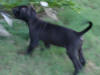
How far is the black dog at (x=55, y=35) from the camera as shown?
17.7 ft

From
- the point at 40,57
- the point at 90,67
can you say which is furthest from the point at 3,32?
the point at 90,67

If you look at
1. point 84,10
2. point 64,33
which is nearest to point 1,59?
point 64,33

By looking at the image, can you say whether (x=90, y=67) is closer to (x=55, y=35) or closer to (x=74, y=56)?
(x=74, y=56)

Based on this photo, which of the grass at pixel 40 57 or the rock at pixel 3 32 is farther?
the rock at pixel 3 32

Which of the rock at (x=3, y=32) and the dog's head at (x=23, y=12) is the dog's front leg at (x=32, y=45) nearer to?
the dog's head at (x=23, y=12)

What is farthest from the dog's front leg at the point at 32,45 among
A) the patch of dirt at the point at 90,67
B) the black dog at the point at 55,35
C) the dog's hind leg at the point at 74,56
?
the patch of dirt at the point at 90,67

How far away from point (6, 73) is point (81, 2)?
5007 mm

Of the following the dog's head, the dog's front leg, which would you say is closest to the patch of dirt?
the dog's front leg

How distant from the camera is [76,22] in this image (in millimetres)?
7465

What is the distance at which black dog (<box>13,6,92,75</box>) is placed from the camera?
5410 millimetres

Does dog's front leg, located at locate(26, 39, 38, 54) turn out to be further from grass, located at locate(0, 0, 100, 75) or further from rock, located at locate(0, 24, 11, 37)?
rock, located at locate(0, 24, 11, 37)

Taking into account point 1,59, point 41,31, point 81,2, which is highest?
point 41,31

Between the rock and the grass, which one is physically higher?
the rock

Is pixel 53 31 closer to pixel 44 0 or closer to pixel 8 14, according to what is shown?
pixel 44 0
